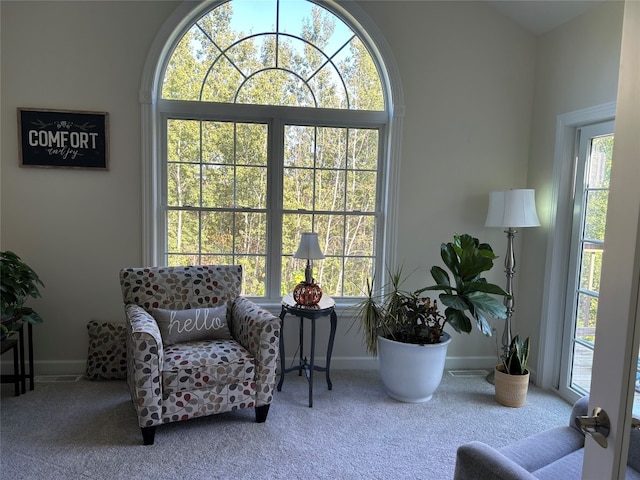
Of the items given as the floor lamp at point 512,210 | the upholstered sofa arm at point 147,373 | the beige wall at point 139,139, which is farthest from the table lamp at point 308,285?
the floor lamp at point 512,210

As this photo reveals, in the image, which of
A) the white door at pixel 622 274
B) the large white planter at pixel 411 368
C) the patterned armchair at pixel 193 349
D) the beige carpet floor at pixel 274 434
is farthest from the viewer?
the large white planter at pixel 411 368

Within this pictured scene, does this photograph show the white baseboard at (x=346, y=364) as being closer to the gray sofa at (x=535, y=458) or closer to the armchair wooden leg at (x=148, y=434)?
the armchair wooden leg at (x=148, y=434)

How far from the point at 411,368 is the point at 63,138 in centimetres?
298

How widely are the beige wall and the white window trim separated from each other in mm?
134

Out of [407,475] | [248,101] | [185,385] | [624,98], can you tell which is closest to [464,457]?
[407,475]

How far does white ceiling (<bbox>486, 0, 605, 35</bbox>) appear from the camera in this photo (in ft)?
9.45

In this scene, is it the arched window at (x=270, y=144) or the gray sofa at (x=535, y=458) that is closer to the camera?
the gray sofa at (x=535, y=458)

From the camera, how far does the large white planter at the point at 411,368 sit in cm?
280

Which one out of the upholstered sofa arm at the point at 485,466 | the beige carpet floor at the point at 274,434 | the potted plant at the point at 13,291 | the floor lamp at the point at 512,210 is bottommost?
the beige carpet floor at the point at 274,434

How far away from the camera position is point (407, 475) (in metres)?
2.13

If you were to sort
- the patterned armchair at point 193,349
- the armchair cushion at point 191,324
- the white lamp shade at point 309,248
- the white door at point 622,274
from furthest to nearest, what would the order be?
the white lamp shade at point 309,248, the armchair cushion at point 191,324, the patterned armchair at point 193,349, the white door at point 622,274

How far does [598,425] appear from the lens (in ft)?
2.96

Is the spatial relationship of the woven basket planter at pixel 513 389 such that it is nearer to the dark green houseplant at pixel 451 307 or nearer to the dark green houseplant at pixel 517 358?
the dark green houseplant at pixel 517 358

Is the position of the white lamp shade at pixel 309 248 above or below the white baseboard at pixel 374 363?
above
